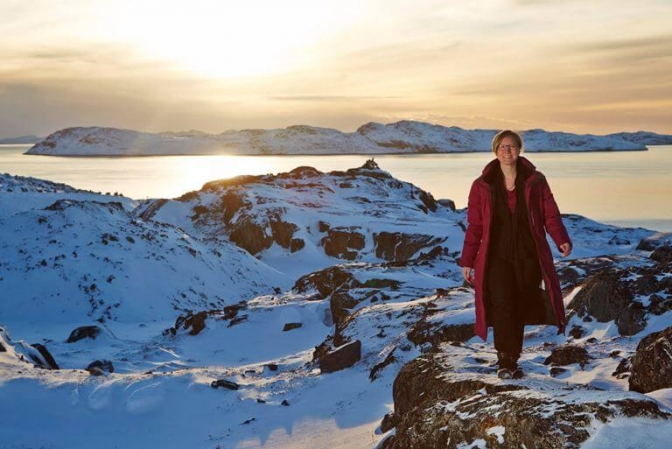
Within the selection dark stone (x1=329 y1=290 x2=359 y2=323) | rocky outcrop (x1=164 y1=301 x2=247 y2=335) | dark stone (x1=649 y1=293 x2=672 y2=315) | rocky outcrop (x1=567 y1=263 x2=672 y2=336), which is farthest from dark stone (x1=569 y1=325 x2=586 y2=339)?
rocky outcrop (x1=164 y1=301 x2=247 y2=335)

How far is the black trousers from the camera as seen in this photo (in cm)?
678

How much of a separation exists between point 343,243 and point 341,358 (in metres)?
44.1

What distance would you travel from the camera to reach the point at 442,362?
8617 millimetres

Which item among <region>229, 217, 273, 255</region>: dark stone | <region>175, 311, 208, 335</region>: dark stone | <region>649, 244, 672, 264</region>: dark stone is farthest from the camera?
<region>229, 217, 273, 255</region>: dark stone

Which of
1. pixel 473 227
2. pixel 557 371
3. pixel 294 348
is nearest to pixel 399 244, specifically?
pixel 294 348

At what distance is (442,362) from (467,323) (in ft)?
26.2

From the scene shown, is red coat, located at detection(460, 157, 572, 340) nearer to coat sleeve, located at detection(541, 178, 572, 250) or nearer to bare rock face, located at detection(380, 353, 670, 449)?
coat sleeve, located at detection(541, 178, 572, 250)

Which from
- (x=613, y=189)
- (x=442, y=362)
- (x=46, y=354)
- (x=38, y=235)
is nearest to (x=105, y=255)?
(x=38, y=235)

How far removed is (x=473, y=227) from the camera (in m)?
6.95

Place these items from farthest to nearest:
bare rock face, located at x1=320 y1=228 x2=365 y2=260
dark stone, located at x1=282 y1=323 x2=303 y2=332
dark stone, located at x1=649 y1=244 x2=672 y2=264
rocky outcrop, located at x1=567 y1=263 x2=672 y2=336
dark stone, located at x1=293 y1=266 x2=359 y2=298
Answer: bare rock face, located at x1=320 y1=228 x2=365 y2=260 → dark stone, located at x1=293 y1=266 x2=359 y2=298 → dark stone, located at x1=282 y1=323 x2=303 y2=332 → dark stone, located at x1=649 y1=244 x2=672 y2=264 → rocky outcrop, located at x1=567 y1=263 x2=672 y2=336

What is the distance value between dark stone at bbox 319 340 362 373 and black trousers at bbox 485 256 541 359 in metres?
11.0

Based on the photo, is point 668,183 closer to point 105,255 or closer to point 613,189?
point 613,189

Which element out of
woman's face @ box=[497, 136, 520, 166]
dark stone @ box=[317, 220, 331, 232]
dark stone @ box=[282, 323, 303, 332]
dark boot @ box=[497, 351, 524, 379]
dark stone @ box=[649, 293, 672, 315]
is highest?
woman's face @ box=[497, 136, 520, 166]

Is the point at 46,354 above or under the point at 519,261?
under
